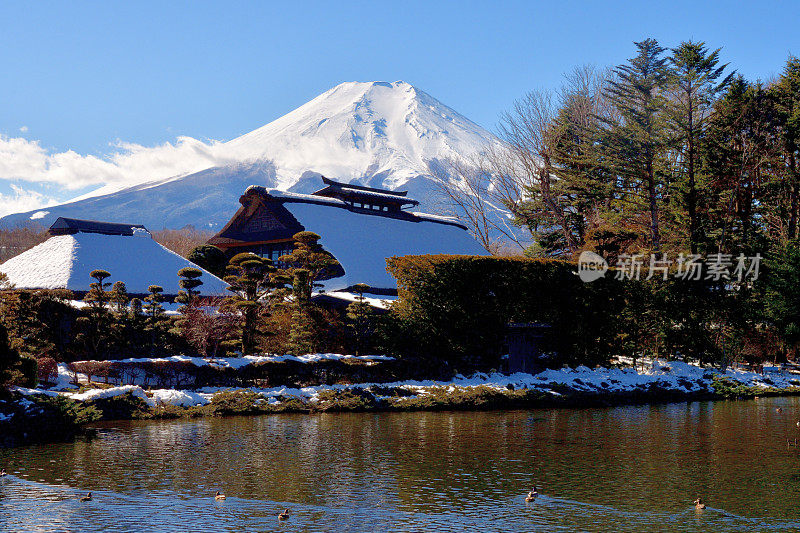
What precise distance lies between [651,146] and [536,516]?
3585cm

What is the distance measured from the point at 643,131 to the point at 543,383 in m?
20.1

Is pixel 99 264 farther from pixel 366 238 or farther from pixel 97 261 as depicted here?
pixel 366 238

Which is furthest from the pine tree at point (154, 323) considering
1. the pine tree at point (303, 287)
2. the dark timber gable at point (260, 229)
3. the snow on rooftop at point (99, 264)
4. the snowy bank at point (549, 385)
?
the dark timber gable at point (260, 229)

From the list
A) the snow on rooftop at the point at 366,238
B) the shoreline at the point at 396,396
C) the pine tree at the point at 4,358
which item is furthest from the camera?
the snow on rooftop at the point at 366,238

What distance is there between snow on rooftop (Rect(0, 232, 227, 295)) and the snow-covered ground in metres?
14.9

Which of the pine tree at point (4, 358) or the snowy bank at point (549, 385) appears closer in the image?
the pine tree at point (4, 358)

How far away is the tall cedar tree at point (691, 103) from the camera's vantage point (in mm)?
42469

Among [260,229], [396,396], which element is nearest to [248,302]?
[396,396]

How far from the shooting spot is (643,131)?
138 feet

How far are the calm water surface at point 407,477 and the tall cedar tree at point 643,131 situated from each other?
24.6 metres

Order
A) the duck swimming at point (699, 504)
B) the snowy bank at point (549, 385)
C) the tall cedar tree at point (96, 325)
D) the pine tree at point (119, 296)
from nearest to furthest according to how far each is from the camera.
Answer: the duck swimming at point (699, 504) → the snowy bank at point (549, 385) → the tall cedar tree at point (96, 325) → the pine tree at point (119, 296)

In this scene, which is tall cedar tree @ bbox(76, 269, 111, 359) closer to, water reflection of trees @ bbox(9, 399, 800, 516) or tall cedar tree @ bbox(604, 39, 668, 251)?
water reflection of trees @ bbox(9, 399, 800, 516)

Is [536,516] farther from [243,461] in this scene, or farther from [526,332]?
[526,332]

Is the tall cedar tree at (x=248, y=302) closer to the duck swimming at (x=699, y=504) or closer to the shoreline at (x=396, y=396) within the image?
the shoreline at (x=396, y=396)
